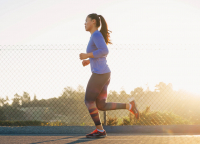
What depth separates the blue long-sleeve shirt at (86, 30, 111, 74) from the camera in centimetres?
292

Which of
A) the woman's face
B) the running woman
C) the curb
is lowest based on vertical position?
the curb

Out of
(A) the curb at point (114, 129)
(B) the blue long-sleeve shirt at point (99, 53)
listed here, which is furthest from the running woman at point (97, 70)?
(A) the curb at point (114, 129)

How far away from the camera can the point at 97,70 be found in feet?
9.75

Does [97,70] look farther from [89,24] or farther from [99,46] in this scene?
[89,24]

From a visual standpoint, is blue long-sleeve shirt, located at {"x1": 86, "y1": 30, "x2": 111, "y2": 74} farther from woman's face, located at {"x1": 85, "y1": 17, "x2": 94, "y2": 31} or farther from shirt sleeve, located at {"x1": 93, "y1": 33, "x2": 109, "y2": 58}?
woman's face, located at {"x1": 85, "y1": 17, "x2": 94, "y2": 31}

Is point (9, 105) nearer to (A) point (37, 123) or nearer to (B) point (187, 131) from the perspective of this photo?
(A) point (37, 123)

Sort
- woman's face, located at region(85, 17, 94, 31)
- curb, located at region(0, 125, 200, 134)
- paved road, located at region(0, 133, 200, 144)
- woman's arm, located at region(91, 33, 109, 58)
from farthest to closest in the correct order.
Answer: curb, located at region(0, 125, 200, 134), woman's face, located at region(85, 17, 94, 31), woman's arm, located at region(91, 33, 109, 58), paved road, located at region(0, 133, 200, 144)

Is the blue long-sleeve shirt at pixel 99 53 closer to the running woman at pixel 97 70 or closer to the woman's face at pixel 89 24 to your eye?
the running woman at pixel 97 70

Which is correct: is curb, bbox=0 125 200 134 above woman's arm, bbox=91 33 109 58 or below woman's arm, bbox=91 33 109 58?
below

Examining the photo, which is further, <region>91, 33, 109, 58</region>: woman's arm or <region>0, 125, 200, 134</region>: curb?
<region>0, 125, 200, 134</region>: curb

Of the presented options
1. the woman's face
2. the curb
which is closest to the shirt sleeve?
the woman's face

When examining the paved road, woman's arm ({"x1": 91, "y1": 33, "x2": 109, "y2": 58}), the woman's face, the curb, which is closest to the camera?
the paved road

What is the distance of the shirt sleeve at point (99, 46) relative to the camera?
9.52 feet

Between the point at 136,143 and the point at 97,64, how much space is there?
1.19 m
